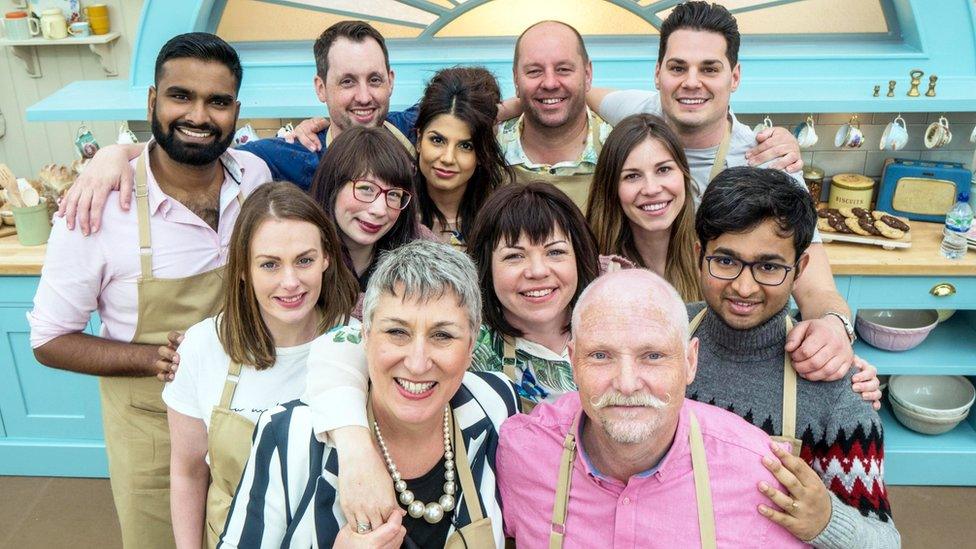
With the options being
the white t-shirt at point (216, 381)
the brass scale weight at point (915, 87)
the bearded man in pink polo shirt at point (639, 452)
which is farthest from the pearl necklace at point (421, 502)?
the brass scale weight at point (915, 87)

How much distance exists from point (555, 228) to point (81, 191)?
1.31 meters

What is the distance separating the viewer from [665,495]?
1622mm

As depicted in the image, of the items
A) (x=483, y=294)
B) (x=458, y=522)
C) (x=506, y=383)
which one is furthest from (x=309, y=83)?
(x=458, y=522)

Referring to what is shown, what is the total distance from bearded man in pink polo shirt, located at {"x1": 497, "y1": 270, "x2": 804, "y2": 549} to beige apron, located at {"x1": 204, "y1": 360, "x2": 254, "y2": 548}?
66 centimetres

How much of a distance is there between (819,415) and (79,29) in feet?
13.0

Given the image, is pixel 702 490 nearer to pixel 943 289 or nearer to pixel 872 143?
pixel 943 289

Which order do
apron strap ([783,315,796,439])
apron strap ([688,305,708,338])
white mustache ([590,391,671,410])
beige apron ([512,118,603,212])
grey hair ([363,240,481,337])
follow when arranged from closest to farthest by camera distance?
white mustache ([590,391,671,410]), grey hair ([363,240,481,337]), apron strap ([783,315,796,439]), apron strap ([688,305,708,338]), beige apron ([512,118,603,212])

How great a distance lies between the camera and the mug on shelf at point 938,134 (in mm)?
3662

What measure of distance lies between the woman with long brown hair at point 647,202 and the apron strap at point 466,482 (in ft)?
3.24

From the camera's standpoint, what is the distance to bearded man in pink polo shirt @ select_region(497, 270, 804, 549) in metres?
1.55

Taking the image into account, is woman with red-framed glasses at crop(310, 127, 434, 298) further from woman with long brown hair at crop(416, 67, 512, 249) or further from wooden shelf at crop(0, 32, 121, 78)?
wooden shelf at crop(0, 32, 121, 78)

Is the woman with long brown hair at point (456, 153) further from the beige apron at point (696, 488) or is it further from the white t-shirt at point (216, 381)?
the beige apron at point (696, 488)

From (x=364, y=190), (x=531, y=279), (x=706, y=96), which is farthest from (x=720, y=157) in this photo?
(x=364, y=190)

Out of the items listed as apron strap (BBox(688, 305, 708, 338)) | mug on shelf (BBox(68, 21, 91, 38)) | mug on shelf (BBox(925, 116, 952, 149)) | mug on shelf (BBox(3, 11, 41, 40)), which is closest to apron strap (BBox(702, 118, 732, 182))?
apron strap (BBox(688, 305, 708, 338))
